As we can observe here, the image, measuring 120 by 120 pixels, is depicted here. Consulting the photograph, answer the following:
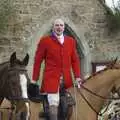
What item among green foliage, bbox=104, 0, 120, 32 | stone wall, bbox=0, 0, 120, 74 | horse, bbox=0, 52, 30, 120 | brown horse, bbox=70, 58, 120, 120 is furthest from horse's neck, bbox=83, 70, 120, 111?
green foliage, bbox=104, 0, 120, 32

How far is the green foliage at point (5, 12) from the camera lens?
672 inches

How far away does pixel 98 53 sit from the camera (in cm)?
1911

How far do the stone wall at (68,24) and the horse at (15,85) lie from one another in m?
9.08

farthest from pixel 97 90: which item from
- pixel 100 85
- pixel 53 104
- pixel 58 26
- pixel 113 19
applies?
pixel 113 19

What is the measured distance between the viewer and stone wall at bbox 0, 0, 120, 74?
690 inches

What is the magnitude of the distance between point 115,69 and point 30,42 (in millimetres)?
8620

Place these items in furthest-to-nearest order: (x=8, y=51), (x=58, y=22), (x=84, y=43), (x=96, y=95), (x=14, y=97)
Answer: (x=84, y=43) < (x=8, y=51) < (x=96, y=95) < (x=58, y=22) < (x=14, y=97)

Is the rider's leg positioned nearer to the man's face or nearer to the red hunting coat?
the red hunting coat

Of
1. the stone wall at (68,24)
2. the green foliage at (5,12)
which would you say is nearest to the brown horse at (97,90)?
the stone wall at (68,24)

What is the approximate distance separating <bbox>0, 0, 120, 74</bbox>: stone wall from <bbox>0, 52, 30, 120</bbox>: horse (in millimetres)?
9079

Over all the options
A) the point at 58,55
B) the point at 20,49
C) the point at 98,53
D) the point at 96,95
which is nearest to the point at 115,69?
the point at 96,95

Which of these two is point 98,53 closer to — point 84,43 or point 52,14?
point 84,43

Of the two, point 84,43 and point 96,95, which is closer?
point 96,95

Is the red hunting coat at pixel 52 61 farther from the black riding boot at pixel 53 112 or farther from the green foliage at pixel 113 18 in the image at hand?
the green foliage at pixel 113 18
